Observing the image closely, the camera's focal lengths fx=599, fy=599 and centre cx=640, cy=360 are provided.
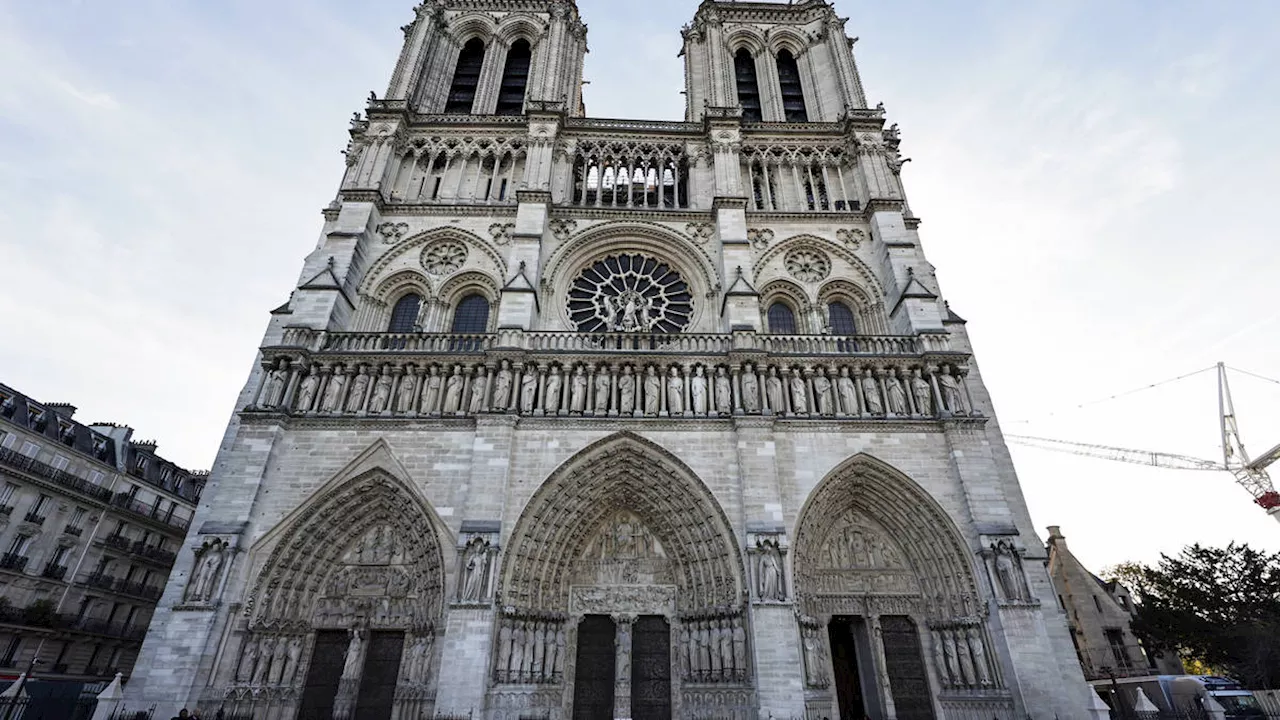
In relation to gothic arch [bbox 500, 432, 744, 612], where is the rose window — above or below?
above

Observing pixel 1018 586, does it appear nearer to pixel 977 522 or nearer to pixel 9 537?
pixel 977 522

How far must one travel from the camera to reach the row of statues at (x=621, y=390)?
41.3 feet

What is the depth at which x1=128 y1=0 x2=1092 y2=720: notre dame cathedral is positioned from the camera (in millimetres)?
10602

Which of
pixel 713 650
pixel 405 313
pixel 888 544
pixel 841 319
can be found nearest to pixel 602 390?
pixel 713 650

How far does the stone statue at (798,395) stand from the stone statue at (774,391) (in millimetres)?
252

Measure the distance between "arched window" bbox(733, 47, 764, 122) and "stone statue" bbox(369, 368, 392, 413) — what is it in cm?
1449

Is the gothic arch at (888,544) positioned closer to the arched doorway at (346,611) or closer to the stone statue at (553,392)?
the stone statue at (553,392)

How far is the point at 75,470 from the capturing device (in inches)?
693

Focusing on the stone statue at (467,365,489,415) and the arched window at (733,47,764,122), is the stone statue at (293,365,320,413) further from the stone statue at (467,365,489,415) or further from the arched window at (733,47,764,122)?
the arched window at (733,47,764,122)

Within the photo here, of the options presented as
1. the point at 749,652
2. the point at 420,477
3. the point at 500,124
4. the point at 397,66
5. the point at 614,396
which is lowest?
the point at 749,652

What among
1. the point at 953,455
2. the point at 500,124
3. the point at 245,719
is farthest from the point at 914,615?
the point at 500,124

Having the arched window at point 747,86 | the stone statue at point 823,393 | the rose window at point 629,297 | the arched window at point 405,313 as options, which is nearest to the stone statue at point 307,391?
the arched window at point 405,313

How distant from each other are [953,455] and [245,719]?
1382 cm

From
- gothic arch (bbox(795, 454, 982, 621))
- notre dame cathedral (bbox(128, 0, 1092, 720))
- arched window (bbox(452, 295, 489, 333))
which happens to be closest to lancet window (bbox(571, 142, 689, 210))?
notre dame cathedral (bbox(128, 0, 1092, 720))
